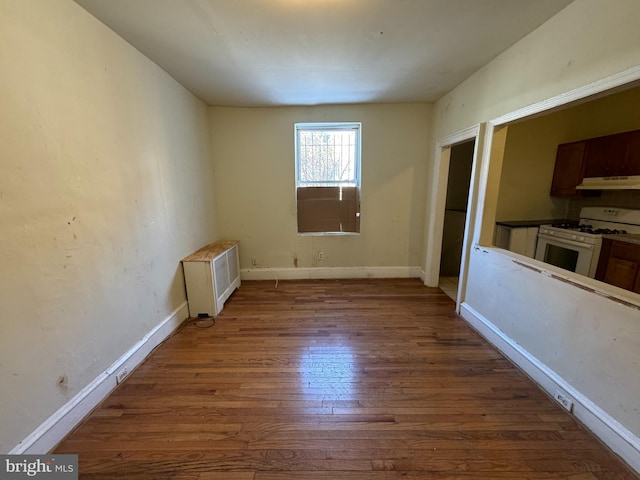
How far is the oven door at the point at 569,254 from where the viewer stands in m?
2.58

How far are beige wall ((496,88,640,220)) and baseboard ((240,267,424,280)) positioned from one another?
159 cm

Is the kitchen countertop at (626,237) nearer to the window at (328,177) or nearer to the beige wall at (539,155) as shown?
the beige wall at (539,155)

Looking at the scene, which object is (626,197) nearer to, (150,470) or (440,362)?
(440,362)

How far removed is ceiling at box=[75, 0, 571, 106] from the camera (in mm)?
1554

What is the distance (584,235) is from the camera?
2.60 m

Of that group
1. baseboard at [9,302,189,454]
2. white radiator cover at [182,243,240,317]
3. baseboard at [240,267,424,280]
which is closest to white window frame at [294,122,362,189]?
baseboard at [240,267,424,280]

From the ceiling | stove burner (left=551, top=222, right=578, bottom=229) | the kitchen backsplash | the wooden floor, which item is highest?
the ceiling

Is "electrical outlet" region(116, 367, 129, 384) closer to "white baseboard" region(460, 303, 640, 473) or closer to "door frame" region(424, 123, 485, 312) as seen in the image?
"white baseboard" region(460, 303, 640, 473)

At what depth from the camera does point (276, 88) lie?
2.85 metres

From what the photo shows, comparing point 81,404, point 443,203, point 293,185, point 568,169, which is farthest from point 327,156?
point 81,404

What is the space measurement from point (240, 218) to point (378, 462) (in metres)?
3.30

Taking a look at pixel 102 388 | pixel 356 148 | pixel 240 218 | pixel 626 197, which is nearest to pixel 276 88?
pixel 356 148

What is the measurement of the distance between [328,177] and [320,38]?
202 cm

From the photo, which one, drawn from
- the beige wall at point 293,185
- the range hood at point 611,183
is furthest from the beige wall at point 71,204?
the range hood at point 611,183
